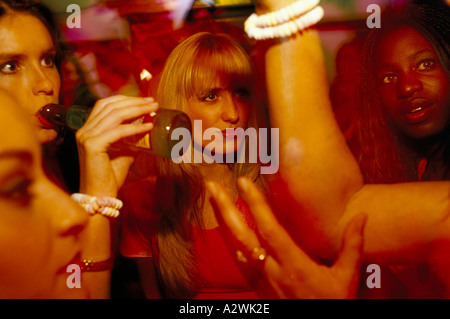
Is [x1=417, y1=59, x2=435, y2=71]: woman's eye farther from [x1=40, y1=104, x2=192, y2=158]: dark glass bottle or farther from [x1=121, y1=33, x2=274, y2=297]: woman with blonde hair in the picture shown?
[x1=40, y1=104, x2=192, y2=158]: dark glass bottle

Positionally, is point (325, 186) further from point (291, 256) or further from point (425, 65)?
point (425, 65)

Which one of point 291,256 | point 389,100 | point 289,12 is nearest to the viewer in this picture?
point 289,12

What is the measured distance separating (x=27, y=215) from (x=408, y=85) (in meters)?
0.94

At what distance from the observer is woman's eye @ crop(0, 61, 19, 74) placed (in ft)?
2.94

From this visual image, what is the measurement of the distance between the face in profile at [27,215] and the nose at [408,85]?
2.69 ft

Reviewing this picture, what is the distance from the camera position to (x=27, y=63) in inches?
35.9

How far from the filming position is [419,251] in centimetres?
86

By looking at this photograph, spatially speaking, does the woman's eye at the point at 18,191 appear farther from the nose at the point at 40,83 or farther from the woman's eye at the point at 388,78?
the woman's eye at the point at 388,78

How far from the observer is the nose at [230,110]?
0.96 meters

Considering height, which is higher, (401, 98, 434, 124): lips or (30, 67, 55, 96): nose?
Answer: (30, 67, 55, 96): nose

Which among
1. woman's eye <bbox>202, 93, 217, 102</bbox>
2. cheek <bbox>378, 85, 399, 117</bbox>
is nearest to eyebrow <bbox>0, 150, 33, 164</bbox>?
woman's eye <bbox>202, 93, 217, 102</bbox>

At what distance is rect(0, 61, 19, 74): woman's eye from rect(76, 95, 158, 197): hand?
221 mm

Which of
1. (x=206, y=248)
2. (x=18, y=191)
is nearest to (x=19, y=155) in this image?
(x=18, y=191)
